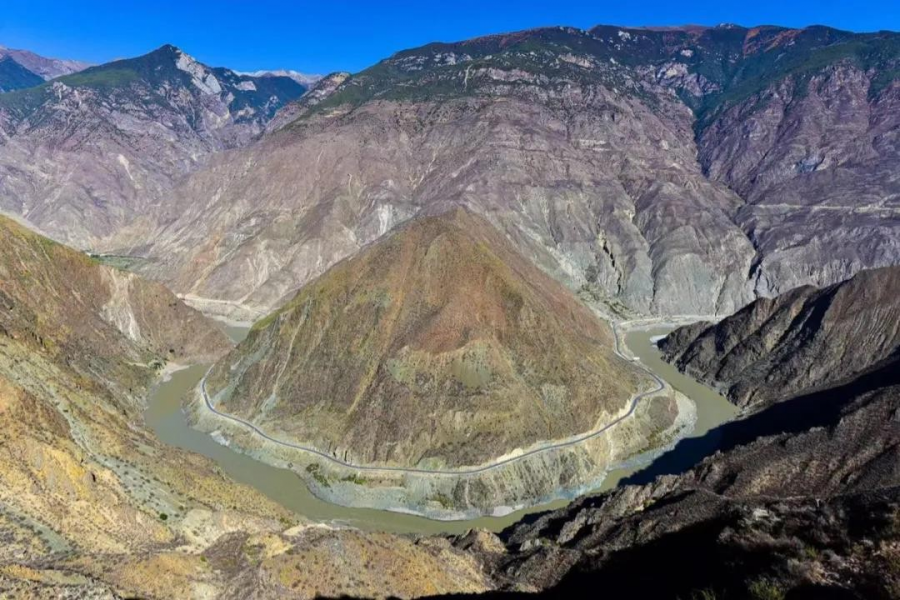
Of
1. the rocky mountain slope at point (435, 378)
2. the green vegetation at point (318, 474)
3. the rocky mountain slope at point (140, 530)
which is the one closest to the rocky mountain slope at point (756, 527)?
the rocky mountain slope at point (140, 530)

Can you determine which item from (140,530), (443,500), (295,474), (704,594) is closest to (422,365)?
(443,500)

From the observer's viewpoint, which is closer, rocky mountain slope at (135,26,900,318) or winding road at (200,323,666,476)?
winding road at (200,323,666,476)

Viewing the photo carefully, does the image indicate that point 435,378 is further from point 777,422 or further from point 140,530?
point 140,530

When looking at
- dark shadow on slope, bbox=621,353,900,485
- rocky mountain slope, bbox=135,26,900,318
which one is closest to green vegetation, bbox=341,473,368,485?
dark shadow on slope, bbox=621,353,900,485

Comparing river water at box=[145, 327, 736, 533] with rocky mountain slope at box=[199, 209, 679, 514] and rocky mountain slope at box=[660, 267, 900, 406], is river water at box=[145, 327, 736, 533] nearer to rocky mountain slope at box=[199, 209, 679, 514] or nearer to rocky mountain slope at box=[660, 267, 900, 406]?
rocky mountain slope at box=[199, 209, 679, 514]

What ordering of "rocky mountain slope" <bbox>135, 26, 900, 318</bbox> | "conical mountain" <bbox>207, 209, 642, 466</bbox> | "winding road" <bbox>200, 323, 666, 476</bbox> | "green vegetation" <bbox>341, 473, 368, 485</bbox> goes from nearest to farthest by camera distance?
"winding road" <bbox>200, 323, 666, 476</bbox>
"green vegetation" <bbox>341, 473, 368, 485</bbox>
"conical mountain" <bbox>207, 209, 642, 466</bbox>
"rocky mountain slope" <bbox>135, 26, 900, 318</bbox>
